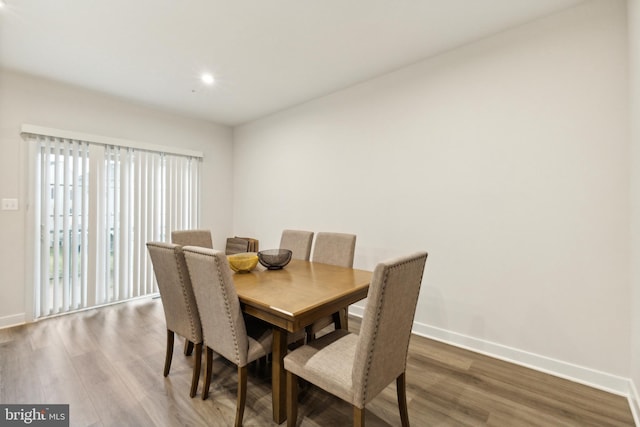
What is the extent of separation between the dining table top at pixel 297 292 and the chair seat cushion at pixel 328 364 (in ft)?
0.55

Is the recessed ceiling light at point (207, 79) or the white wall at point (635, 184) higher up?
the recessed ceiling light at point (207, 79)

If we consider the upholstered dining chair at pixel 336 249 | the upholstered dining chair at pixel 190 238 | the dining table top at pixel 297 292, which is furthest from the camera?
the upholstered dining chair at pixel 190 238

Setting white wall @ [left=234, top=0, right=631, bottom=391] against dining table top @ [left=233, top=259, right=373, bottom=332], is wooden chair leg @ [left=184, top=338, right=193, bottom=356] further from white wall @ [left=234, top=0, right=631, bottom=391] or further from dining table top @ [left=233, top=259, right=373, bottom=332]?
white wall @ [left=234, top=0, right=631, bottom=391]

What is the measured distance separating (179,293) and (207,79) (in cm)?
229

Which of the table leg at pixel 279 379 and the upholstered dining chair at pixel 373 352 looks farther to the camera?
the table leg at pixel 279 379

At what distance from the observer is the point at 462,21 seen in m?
2.07

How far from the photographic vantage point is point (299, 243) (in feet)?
9.24

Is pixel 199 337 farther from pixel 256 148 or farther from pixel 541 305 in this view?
pixel 256 148

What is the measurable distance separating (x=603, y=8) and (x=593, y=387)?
Answer: 8.23 ft

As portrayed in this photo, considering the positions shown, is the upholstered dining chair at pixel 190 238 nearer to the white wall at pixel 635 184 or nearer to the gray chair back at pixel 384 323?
the gray chair back at pixel 384 323

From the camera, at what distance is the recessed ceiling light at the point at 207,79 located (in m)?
2.87

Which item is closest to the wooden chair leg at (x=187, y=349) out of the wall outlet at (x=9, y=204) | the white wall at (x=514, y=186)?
the white wall at (x=514, y=186)

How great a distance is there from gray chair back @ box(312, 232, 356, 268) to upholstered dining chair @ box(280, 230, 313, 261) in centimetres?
12

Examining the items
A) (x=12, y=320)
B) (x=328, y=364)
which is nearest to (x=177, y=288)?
(x=328, y=364)
